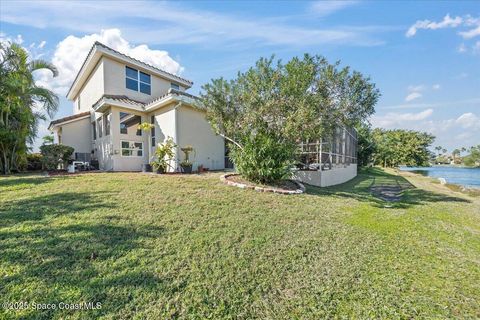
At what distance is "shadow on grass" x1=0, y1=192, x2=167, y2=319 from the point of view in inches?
106

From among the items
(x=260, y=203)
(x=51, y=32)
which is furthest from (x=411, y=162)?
(x=51, y=32)

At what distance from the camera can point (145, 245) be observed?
3.78 m

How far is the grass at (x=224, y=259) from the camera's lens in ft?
9.01

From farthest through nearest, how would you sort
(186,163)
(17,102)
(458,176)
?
1. (458,176)
2. (186,163)
3. (17,102)

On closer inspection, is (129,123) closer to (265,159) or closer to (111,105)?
(111,105)

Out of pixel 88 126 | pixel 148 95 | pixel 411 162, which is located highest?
pixel 148 95

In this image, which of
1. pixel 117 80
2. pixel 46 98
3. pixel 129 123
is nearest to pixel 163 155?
pixel 129 123

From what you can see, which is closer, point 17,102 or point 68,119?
point 17,102

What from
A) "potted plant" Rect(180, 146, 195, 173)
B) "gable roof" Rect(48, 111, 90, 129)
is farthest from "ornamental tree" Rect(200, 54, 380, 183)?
"gable roof" Rect(48, 111, 90, 129)

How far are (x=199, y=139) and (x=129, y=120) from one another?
4.14 metres

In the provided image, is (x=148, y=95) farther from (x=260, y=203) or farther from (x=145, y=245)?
(x=145, y=245)

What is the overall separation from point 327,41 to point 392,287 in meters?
9.00

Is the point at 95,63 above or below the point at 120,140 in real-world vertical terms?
above

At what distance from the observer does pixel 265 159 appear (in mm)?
8141
